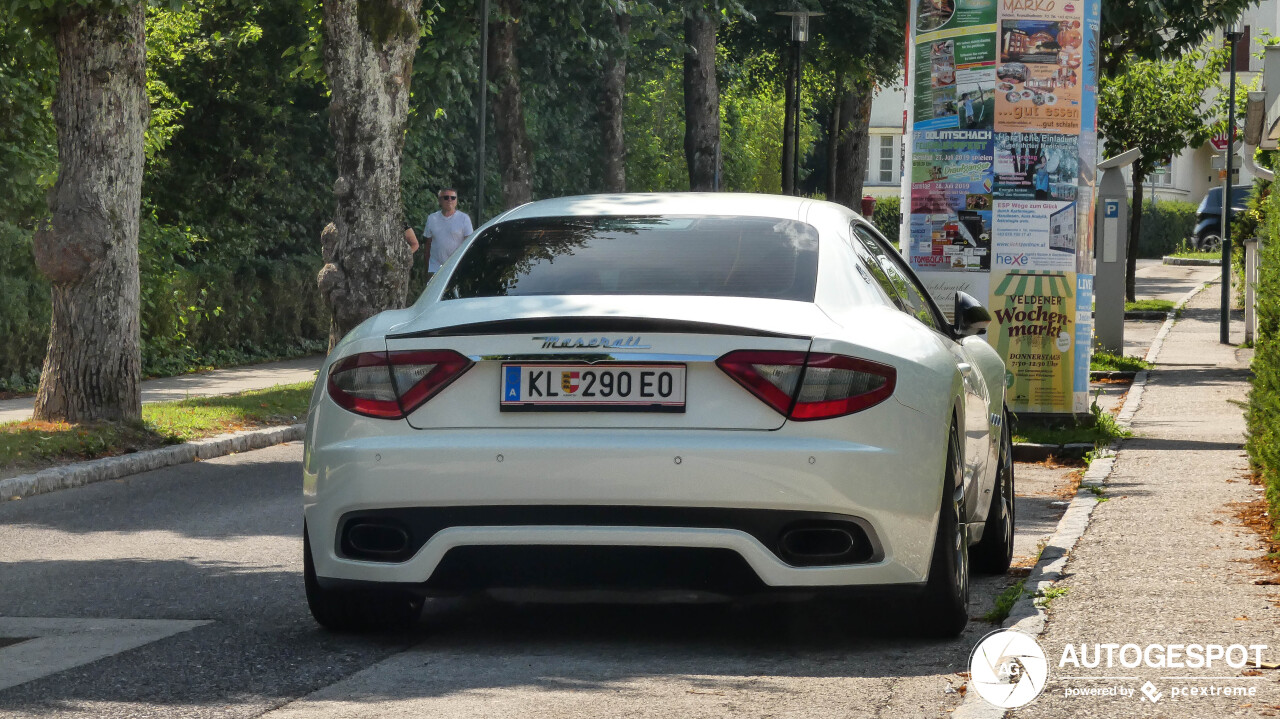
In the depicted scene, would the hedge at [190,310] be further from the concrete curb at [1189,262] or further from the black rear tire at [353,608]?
the concrete curb at [1189,262]

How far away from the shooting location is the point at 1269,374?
793 cm

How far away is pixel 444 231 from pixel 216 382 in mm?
3120

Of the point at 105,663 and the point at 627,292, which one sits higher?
the point at 627,292

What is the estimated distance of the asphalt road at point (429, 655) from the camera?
16.9 ft

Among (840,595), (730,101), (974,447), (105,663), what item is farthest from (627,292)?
(730,101)

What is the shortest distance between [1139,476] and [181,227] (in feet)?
53.7

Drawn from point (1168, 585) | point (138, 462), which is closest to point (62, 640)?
point (1168, 585)

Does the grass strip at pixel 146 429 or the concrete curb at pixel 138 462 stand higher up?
the grass strip at pixel 146 429

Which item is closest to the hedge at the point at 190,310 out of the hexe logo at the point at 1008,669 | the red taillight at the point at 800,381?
the red taillight at the point at 800,381

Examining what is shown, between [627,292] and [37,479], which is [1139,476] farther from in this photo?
[37,479]

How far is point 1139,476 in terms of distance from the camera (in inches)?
420

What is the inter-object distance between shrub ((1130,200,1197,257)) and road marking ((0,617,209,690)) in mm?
58428

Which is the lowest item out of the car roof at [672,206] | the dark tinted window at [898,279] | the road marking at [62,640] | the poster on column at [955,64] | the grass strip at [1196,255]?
the road marking at [62,640]

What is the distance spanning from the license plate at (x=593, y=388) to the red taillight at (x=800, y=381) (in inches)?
7.2
